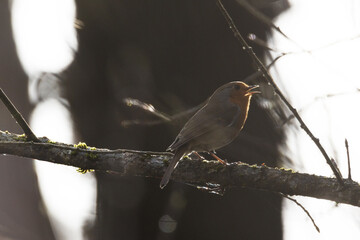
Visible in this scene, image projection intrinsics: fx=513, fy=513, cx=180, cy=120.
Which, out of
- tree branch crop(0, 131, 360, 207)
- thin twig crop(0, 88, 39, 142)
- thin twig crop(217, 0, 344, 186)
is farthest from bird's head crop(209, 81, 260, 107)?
thin twig crop(217, 0, 344, 186)

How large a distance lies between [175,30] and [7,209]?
3.49 meters

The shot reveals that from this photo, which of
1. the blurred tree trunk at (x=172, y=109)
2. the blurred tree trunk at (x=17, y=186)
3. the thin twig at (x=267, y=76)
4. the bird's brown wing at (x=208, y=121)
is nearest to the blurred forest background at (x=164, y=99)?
the blurred tree trunk at (x=172, y=109)

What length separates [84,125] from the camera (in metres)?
5.19

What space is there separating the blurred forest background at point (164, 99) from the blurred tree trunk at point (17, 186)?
4.89 ft

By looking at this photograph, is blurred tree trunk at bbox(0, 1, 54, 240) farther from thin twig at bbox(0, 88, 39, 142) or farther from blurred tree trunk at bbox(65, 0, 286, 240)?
thin twig at bbox(0, 88, 39, 142)

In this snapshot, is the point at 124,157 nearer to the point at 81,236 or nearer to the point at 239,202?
the point at 239,202

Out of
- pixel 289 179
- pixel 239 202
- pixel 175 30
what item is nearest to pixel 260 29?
pixel 175 30

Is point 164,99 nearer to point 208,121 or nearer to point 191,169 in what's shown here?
point 208,121

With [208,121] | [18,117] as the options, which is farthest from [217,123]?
[18,117]

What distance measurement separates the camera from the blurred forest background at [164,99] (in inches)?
171

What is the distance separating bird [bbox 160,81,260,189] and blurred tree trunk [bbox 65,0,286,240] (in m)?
0.15

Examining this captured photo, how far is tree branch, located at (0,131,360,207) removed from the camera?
314 centimetres

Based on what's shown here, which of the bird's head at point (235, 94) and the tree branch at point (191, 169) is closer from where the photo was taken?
the tree branch at point (191, 169)

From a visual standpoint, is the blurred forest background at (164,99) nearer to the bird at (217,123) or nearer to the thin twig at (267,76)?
the bird at (217,123)
